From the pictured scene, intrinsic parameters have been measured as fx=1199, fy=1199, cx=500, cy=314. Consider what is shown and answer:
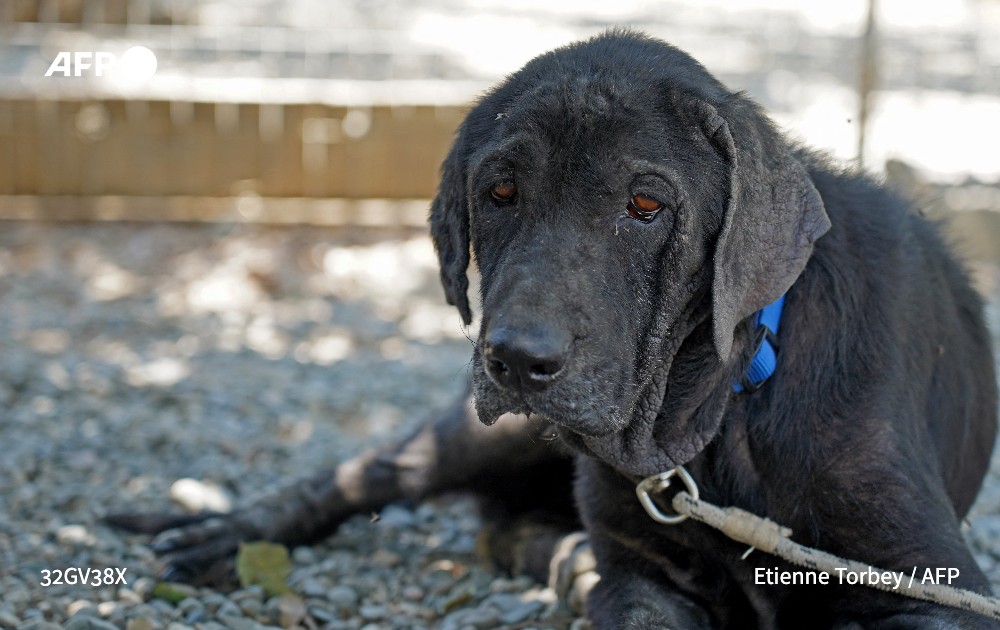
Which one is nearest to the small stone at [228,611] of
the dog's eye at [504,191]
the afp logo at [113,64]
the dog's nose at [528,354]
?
the dog's nose at [528,354]

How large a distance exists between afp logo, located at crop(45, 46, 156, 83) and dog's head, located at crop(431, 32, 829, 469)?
638 cm

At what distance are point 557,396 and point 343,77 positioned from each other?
680 cm

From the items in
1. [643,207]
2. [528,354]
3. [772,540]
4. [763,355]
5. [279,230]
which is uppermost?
[643,207]

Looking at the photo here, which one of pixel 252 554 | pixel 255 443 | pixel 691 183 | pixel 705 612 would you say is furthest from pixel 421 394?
pixel 691 183

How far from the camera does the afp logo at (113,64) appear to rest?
27.8 feet

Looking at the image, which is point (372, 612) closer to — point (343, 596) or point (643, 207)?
point (343, 596)

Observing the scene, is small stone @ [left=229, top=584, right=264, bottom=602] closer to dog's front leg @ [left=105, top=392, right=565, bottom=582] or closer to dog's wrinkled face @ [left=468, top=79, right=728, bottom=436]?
dog's front leg @ [left=105, top=392, right=565, bottom=582]

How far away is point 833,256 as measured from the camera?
123 inches

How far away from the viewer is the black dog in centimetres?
277

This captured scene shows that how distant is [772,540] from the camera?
296 cm

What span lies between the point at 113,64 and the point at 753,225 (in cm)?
702

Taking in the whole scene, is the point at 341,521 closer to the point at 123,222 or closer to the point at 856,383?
the point at 856,383

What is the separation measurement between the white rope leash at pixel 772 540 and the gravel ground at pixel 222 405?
866 mm

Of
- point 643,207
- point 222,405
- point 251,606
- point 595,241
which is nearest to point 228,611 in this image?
point 251,606
